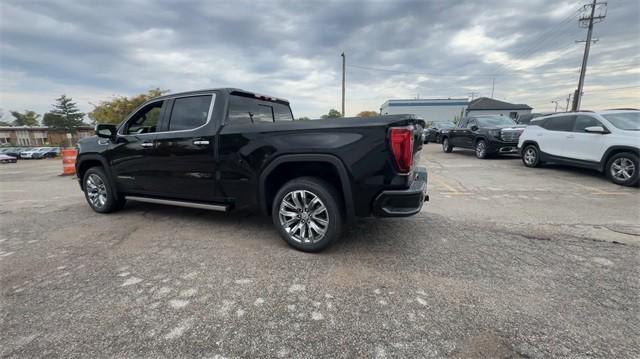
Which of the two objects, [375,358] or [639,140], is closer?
[375,358]

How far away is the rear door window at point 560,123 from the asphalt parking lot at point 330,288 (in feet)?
12.8

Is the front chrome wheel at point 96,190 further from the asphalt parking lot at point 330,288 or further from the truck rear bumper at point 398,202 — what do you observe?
the truck rear bumper at point 398,202

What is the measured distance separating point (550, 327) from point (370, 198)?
1.62 metres

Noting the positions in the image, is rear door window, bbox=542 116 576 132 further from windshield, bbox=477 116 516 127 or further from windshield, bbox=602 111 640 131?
windshield, bbox=477 116 516 127

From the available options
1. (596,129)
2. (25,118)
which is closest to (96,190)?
(596,129)

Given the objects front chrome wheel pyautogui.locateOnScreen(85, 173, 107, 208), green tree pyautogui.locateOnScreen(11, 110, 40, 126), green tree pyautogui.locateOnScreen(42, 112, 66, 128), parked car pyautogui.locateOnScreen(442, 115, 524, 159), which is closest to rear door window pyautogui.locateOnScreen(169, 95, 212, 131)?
front chrome wheel pyautogui.locateOnScreen(85, 173, 107, 208)

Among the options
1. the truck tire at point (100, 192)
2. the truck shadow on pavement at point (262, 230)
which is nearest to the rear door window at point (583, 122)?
the truck shadow on pavement at point (262, 230)

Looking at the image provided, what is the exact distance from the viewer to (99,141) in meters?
4.70

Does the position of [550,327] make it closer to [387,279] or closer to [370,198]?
[387,279]

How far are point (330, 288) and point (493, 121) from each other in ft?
38.1

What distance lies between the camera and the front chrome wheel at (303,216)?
10.1 feet

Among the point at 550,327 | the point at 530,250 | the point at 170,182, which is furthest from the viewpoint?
the point at 170,182

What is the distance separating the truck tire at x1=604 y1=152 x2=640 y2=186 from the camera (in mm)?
5961

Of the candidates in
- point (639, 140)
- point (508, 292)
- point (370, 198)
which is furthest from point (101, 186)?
point (639, 140)
